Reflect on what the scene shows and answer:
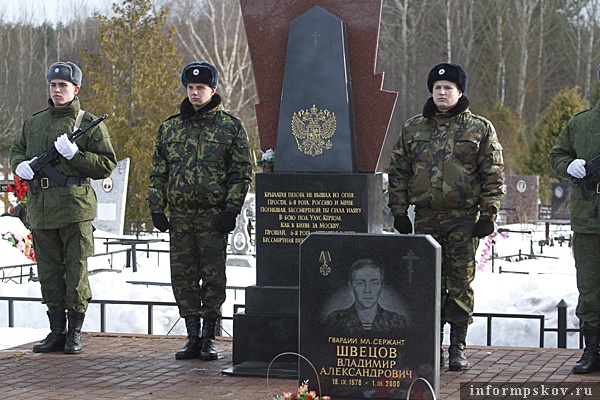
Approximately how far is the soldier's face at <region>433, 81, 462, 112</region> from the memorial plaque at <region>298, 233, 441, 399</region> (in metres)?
1.75

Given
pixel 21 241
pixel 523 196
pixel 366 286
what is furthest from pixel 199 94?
pixel 523 196

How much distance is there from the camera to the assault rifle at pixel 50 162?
7664 millimetres

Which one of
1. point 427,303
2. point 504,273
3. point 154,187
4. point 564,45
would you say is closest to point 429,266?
point 427,303

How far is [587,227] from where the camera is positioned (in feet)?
23.0

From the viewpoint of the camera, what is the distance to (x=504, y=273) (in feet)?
49.5

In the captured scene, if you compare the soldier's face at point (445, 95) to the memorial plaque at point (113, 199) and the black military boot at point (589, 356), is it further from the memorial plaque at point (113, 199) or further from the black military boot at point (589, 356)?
the memorial plaque at point (113, 199)

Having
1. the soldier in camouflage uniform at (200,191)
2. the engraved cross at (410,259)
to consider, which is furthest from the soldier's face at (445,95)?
the engraved cross at (410,259)

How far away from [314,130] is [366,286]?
193 centimetres

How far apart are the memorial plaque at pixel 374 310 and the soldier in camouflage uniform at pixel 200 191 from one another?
5.68 ft

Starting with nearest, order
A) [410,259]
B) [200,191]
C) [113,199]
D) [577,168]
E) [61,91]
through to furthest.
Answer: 1. [410,259]
2. [577,168]
3. [200,191]
4. [61,91]
5. [113,199]

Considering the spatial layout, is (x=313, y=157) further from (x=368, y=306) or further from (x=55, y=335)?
(x=55, y=335)

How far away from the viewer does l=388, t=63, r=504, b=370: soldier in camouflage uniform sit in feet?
23.0

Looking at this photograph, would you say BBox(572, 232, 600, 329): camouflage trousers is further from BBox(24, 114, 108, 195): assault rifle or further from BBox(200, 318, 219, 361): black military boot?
BBox(24, 114, 108, 195): assault rifle

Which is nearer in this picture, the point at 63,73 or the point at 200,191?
the point at 200,191
